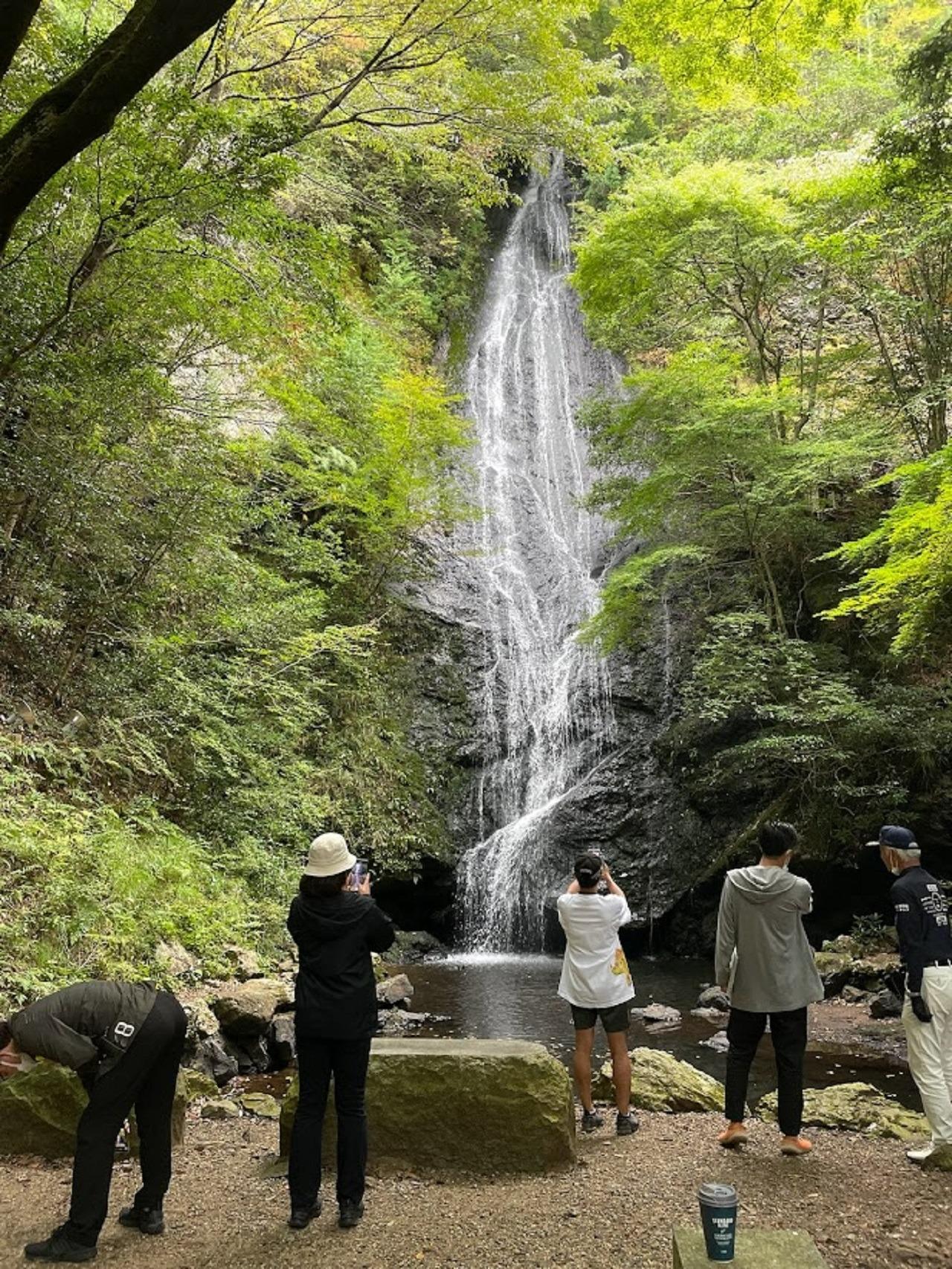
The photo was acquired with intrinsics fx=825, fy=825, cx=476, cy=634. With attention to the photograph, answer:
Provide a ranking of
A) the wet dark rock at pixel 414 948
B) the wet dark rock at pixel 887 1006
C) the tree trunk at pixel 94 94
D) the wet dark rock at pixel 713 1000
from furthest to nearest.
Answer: the wet dark rock at pixel 414 948
the wet dark rock at pixel 713 1000
the wet dark rock at pixel 887 1006
the tree trunk at pixel 94 94

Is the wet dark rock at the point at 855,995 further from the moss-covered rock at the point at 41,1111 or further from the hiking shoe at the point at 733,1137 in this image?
the moss-covered rock at the point at 41,1111

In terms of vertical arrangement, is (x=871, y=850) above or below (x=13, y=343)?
below

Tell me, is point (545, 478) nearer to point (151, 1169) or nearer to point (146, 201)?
point (146, 201)

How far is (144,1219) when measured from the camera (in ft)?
11.6

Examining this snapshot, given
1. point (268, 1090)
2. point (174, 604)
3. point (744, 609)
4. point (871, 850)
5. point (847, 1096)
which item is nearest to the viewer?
point (871, 850)

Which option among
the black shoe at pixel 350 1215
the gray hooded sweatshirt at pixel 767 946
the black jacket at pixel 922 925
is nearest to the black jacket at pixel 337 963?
the black shoe at pixel 350 1215

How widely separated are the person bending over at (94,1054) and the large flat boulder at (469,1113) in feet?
3.21

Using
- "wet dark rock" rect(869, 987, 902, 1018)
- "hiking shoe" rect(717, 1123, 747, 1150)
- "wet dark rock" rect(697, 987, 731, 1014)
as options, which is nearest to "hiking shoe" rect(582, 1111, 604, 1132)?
"hiking shoe" rect(717, 1123, 747, 1150)

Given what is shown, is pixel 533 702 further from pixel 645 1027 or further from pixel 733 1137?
pixel 733 1137

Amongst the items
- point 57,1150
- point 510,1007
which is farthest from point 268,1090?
point 510,1007

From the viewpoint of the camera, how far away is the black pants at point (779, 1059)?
4.25 meters

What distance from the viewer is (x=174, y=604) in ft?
35.4

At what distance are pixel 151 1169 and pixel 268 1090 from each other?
272cm

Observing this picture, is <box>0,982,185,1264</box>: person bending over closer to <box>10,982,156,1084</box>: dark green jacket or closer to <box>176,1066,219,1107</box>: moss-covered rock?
<box>10,982,156,1084</box>: dark green jacket
